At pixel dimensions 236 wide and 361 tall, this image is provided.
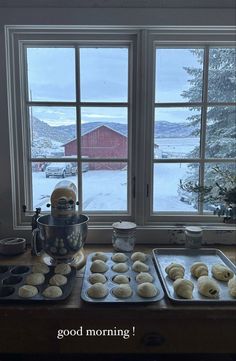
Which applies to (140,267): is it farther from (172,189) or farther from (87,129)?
(87,129)

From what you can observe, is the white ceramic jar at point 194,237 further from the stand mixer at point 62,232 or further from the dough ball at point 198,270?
the stand mixer at point 62,232

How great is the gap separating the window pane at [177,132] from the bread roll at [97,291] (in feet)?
2.49

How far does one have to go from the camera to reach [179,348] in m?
0.99

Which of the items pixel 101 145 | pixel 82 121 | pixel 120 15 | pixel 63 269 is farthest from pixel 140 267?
pixel 120 15

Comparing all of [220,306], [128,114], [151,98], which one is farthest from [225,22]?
[220,306]

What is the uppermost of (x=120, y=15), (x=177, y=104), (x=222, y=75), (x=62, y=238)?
(x=120, y=15)

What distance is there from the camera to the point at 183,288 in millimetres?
1011

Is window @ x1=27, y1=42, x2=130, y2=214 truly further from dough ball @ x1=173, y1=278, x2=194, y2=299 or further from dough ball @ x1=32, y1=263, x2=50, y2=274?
dough ball @ x1=173, y1=278, x2=194, y2=299

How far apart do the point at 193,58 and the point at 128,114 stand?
42 cm

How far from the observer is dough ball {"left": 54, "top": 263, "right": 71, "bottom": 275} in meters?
1.15

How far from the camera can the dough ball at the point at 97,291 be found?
994mm

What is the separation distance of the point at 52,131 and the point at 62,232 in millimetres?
597

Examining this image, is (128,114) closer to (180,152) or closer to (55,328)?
(180,152)

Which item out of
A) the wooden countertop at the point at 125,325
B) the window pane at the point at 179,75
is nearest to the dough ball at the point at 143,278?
the wooden countertop at the point at 125,325
